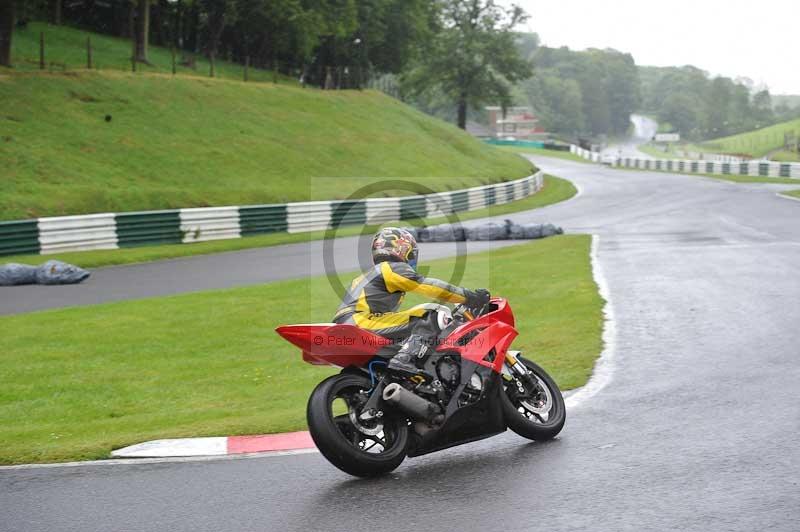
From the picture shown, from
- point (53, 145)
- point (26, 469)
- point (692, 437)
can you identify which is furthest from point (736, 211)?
point (26, 469)

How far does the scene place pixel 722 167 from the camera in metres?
66.1

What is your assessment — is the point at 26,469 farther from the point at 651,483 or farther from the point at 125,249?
the point at 125,249

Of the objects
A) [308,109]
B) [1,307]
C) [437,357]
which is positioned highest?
[308,109]

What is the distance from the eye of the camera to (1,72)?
39.3 m

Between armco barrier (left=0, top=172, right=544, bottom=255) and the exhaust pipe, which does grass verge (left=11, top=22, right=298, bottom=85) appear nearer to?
armco barrier (left=0, top=172, right=544, bottom=255)

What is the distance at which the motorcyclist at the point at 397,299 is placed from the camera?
6.99 metres

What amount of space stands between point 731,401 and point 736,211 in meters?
26.7

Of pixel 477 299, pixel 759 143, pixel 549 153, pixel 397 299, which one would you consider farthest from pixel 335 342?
pixel 759 143

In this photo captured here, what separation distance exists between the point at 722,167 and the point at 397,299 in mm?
63542

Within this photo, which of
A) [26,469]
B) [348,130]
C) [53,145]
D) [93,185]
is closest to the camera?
[26,469]

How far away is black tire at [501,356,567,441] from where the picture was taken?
734 cm

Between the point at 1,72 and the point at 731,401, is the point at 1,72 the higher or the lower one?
the higher one

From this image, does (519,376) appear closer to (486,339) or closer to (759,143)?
(486,339)

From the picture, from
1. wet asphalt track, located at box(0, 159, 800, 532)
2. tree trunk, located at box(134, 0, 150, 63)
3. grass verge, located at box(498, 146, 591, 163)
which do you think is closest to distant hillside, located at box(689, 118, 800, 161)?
grass verge, located at box(498, 146, 591, 163)
